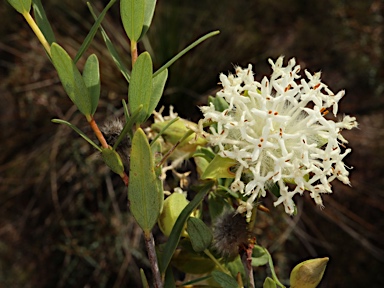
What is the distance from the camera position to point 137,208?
35 centimetres

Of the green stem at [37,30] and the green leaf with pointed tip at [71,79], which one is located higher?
the green stem at [37,30]

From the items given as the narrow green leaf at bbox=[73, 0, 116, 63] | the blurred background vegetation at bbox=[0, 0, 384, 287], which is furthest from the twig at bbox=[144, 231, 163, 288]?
the blurred background vegetation at bbox=[0, 0, 384, 287]

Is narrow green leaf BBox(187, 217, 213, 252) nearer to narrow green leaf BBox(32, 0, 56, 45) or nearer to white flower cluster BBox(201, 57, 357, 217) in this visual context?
white flower cluster BBox(201, 57, 357, 217)

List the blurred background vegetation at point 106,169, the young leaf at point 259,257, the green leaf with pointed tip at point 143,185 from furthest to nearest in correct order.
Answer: the blurred background vegetation at point 106,169, the young leaf at point 259,257, the green leaf with pointed tip at point 143,185

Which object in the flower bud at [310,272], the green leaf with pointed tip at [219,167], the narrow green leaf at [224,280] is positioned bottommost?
the narrow green leaf at [224,280]

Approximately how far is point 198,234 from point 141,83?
99 mm

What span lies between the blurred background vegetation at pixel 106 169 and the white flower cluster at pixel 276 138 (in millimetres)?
875

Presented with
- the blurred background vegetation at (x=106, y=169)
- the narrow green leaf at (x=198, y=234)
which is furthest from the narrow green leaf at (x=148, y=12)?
the blurred background vegetation at (x=106, y=169)

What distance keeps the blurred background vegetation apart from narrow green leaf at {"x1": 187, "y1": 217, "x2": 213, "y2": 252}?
0.85 meters

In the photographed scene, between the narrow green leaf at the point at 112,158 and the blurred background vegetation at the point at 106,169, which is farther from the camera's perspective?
the blurred background vegetation at the point at 106,169

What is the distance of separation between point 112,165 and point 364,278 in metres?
1.27

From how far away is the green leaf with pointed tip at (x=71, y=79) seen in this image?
0.35 metres

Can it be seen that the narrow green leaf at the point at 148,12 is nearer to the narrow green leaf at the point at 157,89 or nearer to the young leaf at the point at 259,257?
the narrow green leaf at the point at 157,89

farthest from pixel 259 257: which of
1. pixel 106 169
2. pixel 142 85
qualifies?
pixel 106 169
